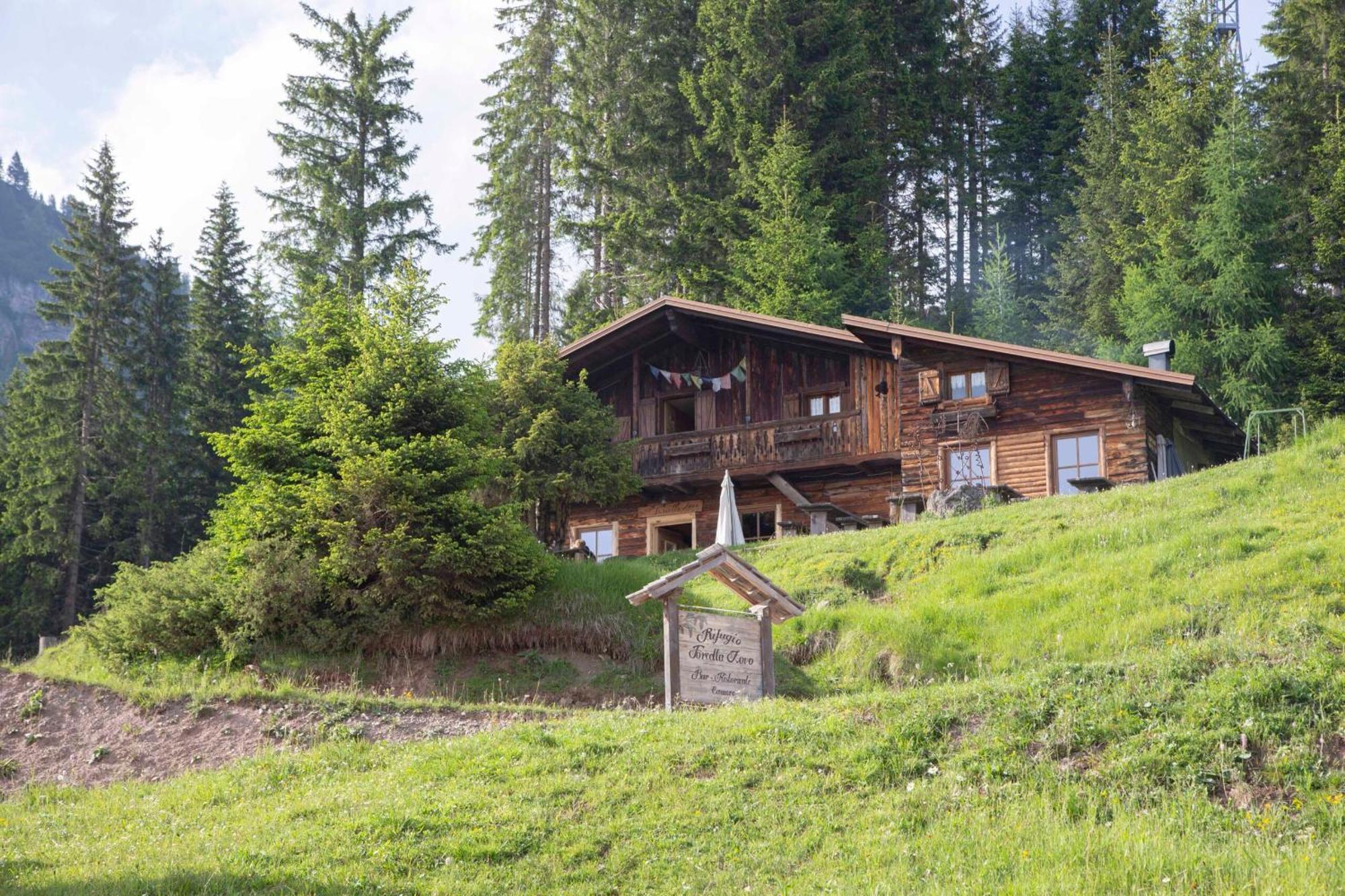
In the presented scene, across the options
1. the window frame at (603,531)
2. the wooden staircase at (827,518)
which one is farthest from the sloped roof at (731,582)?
the window frame at (603,531)

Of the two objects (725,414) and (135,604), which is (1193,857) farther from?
(725,414)

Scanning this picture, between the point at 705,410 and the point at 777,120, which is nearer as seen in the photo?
the point at 705,410

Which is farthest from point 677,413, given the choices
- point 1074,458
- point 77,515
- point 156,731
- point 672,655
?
point 156,731

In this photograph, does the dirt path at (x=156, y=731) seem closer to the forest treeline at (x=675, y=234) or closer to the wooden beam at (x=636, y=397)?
the forest treeline at (x=675, y=234)

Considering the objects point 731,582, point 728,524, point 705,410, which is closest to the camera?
point 731,582

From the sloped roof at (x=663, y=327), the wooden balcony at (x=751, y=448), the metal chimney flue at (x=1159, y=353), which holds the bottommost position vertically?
the wooden balcony at (x=751, y=448)

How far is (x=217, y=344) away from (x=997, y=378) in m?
23.5

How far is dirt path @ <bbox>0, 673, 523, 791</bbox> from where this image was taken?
15344 mm

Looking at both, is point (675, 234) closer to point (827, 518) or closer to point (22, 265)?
point (827, 518)

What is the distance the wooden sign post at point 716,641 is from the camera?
15.6m

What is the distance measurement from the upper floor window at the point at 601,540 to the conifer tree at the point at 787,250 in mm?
9042

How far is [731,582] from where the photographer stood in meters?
16.6

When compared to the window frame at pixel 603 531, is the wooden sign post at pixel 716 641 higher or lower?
lower

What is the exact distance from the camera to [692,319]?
3325 centimetres
